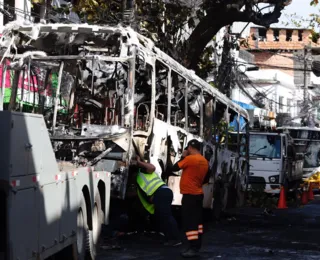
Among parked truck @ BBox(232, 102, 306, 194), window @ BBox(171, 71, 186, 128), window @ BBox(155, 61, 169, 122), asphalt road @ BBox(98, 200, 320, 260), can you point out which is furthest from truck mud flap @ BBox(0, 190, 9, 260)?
parked truck @ BBox(232, 102, 306, 194)

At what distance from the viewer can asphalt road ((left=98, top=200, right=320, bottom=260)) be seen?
1229cm

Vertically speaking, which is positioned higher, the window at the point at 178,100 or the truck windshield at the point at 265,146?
the window at the point at 178,100

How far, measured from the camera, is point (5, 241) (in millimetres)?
7199

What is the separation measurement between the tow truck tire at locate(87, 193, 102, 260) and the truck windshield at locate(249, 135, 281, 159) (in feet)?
53.1

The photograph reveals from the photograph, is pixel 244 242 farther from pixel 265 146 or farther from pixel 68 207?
pixel 265 146

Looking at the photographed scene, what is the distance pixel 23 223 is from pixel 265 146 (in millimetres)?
20438

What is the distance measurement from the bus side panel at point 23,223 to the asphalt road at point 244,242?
3.98m

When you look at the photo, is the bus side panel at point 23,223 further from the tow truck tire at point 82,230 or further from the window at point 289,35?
the window at point 289,35

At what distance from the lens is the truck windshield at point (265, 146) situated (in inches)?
1073

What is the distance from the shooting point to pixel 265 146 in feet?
89.8

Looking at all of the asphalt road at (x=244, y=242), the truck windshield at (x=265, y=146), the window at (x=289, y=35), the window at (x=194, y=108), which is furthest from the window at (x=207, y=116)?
the window at (x=289, y=35)

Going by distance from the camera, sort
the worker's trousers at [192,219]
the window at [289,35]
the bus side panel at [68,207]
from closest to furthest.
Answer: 1. the bus side panel at [68,207]
2. the worker's trousers at [192,219]
3. the window at [289,35]

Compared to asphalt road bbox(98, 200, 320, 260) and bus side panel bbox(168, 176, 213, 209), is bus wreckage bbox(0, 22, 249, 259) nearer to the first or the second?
bus side panel bbox(168, 176, 213, 209)

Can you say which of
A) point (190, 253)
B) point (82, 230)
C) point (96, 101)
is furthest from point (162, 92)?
point (82, 230)
